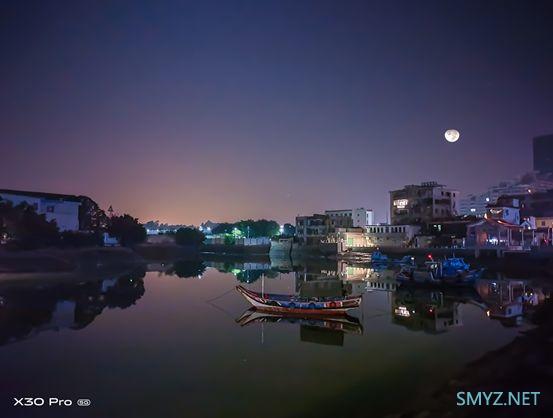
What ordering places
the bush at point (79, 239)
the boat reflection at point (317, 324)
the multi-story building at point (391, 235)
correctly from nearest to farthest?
the boat reflection at point (317, 324) → the bush at point (79, 239) → the multi-story building at point (391, 235)

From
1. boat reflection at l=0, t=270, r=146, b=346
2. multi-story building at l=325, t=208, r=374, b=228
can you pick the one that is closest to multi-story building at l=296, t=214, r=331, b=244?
multi-story building at l=325, t=208, r=374, b=228

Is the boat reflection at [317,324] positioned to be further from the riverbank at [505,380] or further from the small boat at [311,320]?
the riverbank at [505,380]

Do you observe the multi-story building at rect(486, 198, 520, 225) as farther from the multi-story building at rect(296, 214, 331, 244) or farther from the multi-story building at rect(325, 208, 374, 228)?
the multi-story building at rect(296, 214, 331, 244)

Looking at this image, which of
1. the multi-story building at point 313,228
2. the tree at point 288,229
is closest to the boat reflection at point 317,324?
the multi-story building at point 313,228

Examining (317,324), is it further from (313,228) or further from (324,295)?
(313,228)

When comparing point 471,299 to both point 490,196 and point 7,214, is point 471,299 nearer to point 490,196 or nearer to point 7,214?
point 7,214

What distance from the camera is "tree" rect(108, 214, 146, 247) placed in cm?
7512

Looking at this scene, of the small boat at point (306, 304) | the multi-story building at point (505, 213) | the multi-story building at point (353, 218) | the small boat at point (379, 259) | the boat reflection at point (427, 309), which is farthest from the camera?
the multi-story building at point (353, 218)

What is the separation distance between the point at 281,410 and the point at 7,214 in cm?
5007

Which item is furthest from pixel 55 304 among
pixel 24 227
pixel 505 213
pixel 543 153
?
pixel 543 153

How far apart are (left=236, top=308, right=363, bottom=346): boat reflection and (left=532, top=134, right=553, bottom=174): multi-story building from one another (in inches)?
6430

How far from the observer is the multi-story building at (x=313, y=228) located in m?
100

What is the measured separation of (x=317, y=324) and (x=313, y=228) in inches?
3167

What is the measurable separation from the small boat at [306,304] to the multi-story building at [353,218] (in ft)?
248
